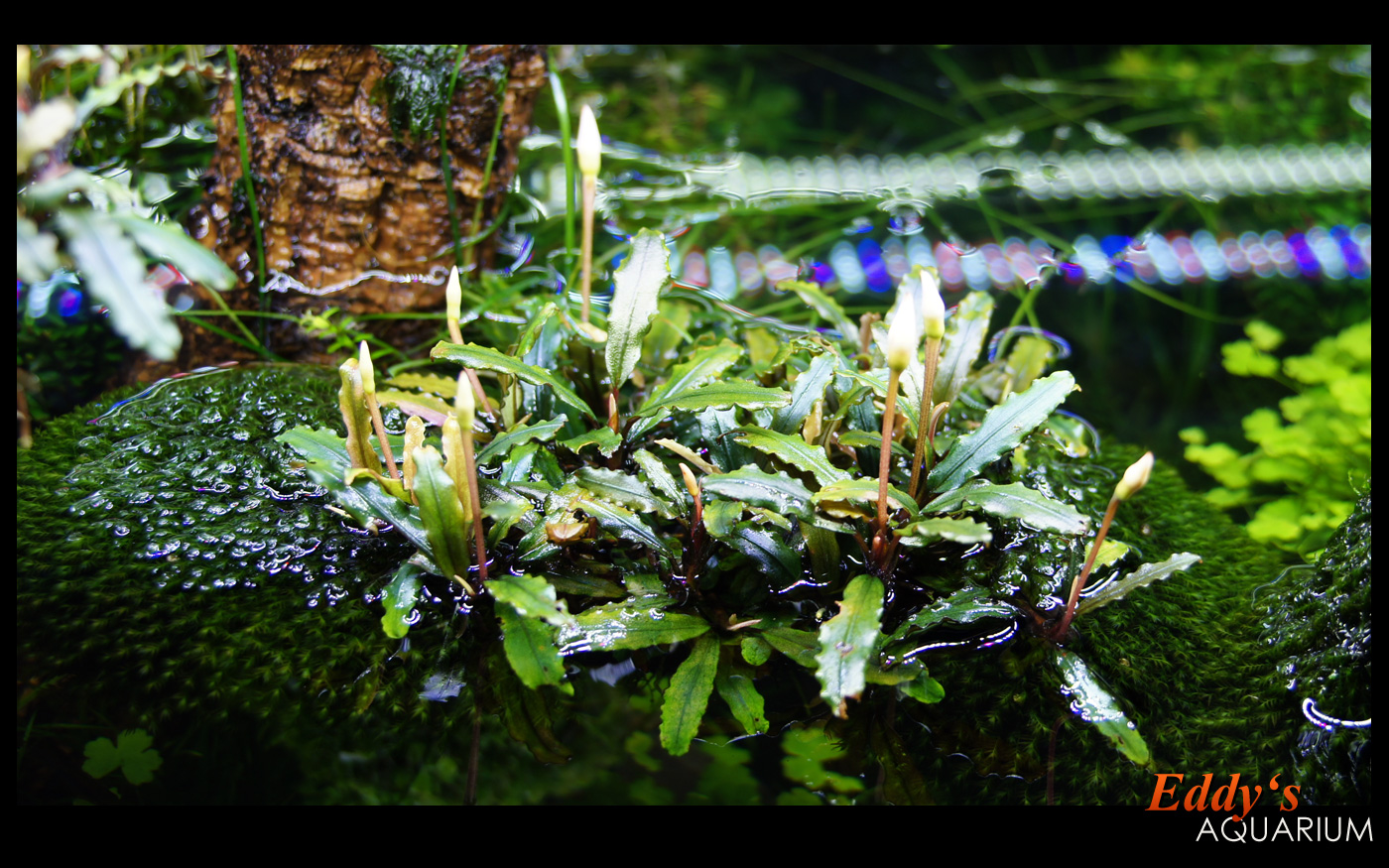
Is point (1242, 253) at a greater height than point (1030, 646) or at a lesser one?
lesser

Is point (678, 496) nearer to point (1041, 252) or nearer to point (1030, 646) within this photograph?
point (1030, 646)

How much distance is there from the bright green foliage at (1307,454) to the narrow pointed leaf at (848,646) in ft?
3.84

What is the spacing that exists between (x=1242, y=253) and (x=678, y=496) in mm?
2724

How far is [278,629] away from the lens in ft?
4.23

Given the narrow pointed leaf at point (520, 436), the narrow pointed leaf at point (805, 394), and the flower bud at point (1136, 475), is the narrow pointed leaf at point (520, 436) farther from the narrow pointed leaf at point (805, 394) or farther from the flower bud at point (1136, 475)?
the flower bud at point (1136, 475)

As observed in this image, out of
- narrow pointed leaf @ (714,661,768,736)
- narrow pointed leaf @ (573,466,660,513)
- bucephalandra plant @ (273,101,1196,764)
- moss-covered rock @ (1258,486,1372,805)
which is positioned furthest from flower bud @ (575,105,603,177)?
moss-covered rock @ (1258,486,1372,805)

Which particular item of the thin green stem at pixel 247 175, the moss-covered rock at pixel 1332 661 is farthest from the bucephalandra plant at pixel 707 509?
the thin green stem at pixel 247 175

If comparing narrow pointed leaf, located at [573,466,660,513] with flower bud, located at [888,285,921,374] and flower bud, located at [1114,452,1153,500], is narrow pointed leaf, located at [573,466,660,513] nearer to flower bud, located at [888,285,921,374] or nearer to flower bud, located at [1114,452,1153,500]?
flower bud, located at [888,285,921,374]

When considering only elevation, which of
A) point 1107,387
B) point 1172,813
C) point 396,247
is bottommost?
point 1107,387

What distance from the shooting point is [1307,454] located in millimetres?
1997

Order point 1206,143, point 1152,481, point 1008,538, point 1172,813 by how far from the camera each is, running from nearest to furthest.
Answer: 1. point 1172,813
2. point 1008,538
3. point 1152,481
4. point 1206,143

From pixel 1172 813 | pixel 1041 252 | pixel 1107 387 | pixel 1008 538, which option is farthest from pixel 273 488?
pixel 1041 252

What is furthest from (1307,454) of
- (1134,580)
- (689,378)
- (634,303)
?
(634,303)

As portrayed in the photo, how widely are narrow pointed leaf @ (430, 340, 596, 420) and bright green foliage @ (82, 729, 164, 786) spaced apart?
2.25ft
